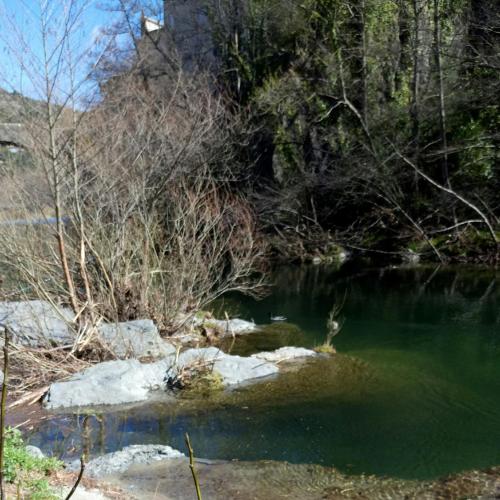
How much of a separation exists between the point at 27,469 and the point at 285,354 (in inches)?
250

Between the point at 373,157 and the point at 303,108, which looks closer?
the point at 373,157

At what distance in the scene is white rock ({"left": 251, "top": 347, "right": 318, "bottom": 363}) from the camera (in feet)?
35.4

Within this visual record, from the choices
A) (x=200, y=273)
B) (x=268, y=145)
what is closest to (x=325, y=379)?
(x=200, y=273)

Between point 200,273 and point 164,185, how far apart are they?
3.05 meters

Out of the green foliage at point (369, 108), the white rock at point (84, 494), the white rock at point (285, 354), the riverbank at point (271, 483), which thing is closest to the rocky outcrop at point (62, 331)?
the white rock at point (285, 354)

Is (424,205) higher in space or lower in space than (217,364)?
higher

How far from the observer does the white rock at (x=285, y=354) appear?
10.8 metres

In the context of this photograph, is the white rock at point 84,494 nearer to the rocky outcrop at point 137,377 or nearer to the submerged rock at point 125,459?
the submerged rock at point 125,459

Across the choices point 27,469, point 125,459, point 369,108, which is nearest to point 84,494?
point 27,469

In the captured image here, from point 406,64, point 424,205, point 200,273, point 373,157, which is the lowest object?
point 200,273

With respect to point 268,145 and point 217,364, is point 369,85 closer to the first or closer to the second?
point 268,145

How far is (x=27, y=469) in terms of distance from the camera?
16.7 ft

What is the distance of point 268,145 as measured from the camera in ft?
86.2

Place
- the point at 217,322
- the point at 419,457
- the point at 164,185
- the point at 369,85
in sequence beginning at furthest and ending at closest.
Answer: the point at 369,85 < the point at 164,185 < the point at 217,322 < the point at 419,457
